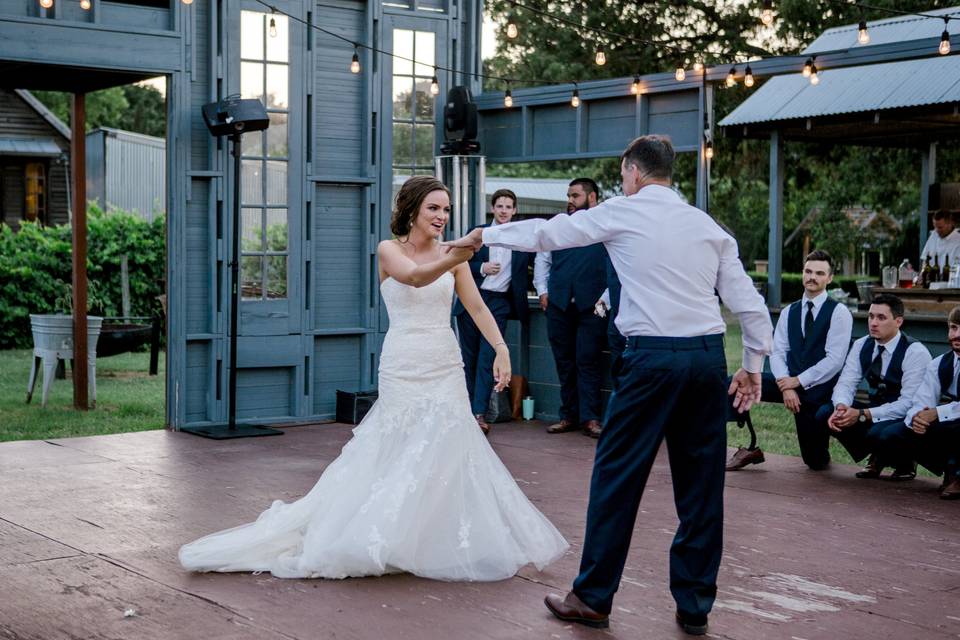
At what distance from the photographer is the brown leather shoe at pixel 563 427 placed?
32.0ft

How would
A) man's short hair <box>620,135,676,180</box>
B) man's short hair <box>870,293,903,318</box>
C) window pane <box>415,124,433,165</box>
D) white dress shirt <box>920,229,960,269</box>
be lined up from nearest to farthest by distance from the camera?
1. man's short hair <box>620,135,676,180</box>
2. man's short hair <box>870,293,903,318</box>
3. window pane <box>415,124,433,165</box>
4. white dress shirt <box>920,229,960,269</box>

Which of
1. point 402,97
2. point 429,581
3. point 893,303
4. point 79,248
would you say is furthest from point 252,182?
point 429,581

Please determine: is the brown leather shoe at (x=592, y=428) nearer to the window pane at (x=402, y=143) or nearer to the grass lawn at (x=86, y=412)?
the window pane at (x=402, y=143)

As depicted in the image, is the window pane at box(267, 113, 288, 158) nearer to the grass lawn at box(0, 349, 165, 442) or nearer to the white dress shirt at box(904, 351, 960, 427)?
the grass lawn at box(0, 349, 165, 442)

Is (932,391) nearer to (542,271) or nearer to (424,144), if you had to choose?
(542,271)

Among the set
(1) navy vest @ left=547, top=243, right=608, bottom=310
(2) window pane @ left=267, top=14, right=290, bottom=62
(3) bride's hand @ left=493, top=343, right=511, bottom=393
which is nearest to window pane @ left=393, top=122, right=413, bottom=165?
(2) window pane @ left=267, top=14, right=290, bottom=62

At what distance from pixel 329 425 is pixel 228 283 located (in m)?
1.52

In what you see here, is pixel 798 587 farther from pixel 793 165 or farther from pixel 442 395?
pixel 793 165

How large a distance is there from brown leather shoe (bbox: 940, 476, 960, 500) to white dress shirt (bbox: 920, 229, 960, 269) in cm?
561

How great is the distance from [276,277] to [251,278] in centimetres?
23

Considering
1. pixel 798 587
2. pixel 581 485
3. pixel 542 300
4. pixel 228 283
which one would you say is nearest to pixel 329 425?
pixel 228 283

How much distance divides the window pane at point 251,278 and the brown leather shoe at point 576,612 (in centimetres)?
594

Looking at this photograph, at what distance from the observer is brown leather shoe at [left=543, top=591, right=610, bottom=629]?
14.5 ft

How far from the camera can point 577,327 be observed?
32.0 feet
